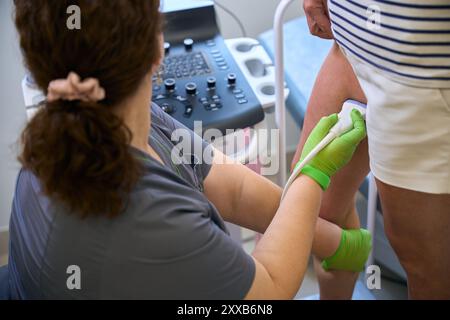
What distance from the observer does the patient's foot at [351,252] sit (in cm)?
132

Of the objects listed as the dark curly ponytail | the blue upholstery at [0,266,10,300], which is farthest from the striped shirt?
the blue upholstery at [0,266,10,300]

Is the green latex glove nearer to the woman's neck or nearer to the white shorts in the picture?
the white shorts

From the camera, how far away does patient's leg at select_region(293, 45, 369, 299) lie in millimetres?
1205

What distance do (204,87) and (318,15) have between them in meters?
0.37

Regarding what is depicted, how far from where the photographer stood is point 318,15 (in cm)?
119

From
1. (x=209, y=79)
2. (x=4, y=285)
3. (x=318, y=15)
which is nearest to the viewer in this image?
(x=4, y=285)

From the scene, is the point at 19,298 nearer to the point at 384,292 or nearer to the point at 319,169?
the point at 319,169

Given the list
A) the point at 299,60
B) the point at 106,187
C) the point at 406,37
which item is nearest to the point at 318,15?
the point at 406,37

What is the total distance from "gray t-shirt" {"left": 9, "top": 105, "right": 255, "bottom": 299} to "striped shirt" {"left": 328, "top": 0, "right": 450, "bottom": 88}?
37cm

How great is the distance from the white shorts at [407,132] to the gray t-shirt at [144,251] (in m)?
0.30

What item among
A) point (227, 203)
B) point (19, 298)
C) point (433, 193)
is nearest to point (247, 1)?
point (227, 203)

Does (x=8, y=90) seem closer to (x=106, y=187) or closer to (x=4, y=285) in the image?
(x=4, y=285)

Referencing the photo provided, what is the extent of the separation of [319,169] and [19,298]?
1.77 ft

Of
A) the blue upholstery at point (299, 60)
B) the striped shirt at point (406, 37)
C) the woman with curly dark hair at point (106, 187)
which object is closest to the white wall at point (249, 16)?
the blue upholstery at point (299, 60)
